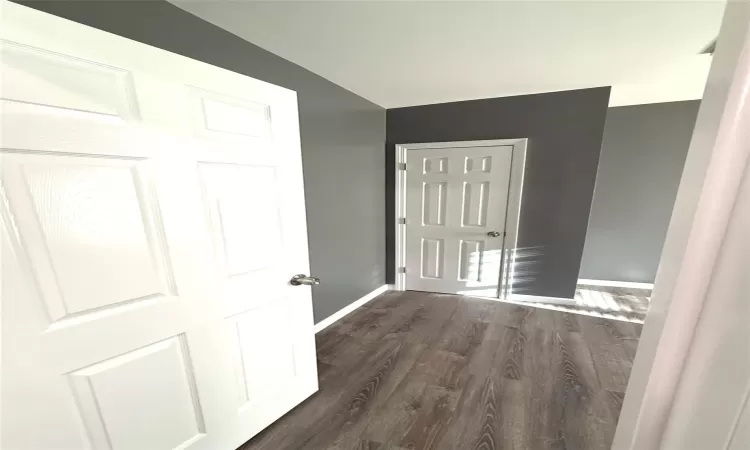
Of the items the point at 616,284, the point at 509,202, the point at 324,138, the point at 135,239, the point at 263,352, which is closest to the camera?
the point at 135,239

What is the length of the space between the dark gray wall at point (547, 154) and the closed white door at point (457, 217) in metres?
0.21

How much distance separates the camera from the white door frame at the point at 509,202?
2.74 meters

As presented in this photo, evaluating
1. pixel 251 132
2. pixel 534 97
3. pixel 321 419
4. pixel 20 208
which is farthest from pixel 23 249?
pixel 534 97

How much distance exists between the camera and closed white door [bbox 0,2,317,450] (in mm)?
721

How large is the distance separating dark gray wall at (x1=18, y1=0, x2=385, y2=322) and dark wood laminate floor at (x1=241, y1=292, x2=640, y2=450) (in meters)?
0.59

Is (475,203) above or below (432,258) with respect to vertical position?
above

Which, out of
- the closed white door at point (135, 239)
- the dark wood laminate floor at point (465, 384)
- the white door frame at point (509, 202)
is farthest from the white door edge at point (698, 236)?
the white door frame at point (509, 202)

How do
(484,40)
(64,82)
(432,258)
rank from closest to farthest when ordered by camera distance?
(64,82), (484,40), (432,258)

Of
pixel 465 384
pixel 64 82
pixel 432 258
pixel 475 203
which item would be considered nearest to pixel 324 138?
pixel 64 82

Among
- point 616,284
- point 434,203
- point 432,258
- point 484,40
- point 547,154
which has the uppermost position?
point 484,40

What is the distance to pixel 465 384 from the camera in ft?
5.73

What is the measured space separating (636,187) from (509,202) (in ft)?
6.22

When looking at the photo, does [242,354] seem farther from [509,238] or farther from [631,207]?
[631,207]

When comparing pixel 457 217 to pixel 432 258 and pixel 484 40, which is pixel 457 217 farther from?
pixel 484 40
